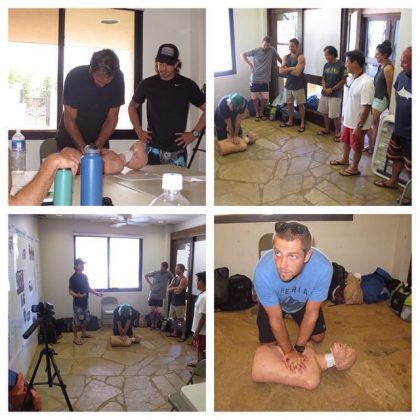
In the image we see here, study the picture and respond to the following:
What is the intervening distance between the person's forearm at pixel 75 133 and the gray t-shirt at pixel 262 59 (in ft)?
1.85

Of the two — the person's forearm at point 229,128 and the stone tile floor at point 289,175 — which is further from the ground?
the person's forearm at point 229,128

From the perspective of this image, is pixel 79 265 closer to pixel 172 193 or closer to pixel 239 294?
pixel 172 193

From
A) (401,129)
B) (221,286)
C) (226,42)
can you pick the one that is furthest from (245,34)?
(221,286)

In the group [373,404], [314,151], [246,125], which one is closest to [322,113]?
[314,151]

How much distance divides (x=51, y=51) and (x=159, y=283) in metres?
0.79

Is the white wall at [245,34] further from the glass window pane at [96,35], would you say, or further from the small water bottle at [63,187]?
the small water bottle at [63,187]

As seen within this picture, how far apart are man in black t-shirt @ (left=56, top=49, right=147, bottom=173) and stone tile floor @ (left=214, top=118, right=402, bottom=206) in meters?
0.37

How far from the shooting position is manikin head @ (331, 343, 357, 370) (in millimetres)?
1843

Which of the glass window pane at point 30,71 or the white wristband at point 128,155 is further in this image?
the white wristband at point 128,155

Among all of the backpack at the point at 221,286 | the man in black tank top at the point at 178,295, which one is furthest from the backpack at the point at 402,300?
the man in black tank top at the point at 178,295

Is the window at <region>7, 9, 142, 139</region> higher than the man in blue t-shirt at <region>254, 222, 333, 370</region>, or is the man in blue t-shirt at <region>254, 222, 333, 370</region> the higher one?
the window at <region>7, 9, 142, 139</region>

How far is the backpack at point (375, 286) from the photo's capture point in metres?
1.84

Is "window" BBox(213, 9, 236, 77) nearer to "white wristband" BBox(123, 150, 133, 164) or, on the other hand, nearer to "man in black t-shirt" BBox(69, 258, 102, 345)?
"white wristband" BBox(123, 150, 133, 164)

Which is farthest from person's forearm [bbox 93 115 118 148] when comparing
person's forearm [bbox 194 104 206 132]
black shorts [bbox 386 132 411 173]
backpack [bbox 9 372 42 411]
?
black shorts [bbox 386 132 411 173]
